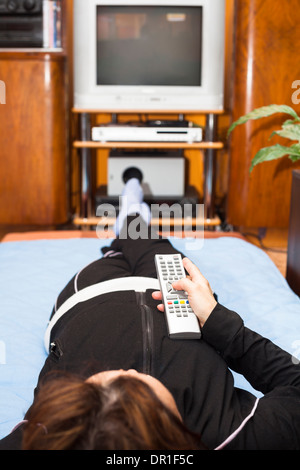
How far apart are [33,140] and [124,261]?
1546 mm

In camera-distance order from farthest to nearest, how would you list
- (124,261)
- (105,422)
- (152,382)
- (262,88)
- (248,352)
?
1. (262,88)
2. (124,261)
3. (248,352)
4. (152,382)
5. (105,422)

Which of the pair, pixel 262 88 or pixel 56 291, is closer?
pixel 56 291

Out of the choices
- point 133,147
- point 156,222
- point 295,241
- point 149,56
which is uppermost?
point 149,56

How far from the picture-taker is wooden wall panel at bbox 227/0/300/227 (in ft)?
8.39

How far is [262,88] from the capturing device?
2.62 metres

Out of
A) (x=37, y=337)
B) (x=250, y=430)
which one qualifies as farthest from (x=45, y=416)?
Result: (x=37, y=337)

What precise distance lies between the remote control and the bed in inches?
8.3

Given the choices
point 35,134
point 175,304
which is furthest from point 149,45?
point 175,304

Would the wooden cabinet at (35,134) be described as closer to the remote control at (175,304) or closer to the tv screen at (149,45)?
the tv screen at (149,45)

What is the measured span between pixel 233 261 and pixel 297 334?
49cm

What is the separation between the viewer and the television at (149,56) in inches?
105

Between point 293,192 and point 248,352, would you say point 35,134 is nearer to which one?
point 293,192

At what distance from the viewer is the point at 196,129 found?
2684 mm

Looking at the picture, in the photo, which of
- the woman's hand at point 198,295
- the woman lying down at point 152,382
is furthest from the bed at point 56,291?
the woman's hand at point 198,295
